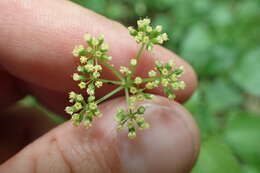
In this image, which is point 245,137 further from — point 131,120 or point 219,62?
point 131,120

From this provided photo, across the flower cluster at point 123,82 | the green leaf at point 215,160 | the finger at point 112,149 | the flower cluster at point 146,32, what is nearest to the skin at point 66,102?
the finger at point 112,149

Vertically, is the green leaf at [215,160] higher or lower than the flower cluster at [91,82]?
lower

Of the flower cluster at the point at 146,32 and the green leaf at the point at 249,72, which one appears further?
the green leaf at the point at 249,72

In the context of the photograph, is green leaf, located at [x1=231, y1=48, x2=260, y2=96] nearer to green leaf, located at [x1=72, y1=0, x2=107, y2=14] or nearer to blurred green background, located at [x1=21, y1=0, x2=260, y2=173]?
blurred green background, located at [x1=21, y1=0, x2=260, y2=173]

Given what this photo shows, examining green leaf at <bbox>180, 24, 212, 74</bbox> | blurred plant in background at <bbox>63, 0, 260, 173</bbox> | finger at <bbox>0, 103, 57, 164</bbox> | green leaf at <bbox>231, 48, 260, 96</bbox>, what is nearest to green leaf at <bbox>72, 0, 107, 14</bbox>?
blurred plant in background at <bbox>63, 0, 260, 173</bbox>

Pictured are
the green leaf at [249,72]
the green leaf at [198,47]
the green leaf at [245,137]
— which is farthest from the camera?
the green leaf at [249,72]

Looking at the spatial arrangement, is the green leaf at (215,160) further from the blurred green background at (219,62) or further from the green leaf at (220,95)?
the green leaf at (220,95)

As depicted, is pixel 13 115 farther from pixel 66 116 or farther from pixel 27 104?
pixel 66 116

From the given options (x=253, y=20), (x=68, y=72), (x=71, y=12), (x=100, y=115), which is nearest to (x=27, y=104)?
(x=68, y=72)

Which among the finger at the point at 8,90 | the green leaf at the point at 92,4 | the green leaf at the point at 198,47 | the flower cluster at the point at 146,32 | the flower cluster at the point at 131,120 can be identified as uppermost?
the green leaf at the point at 92,4
